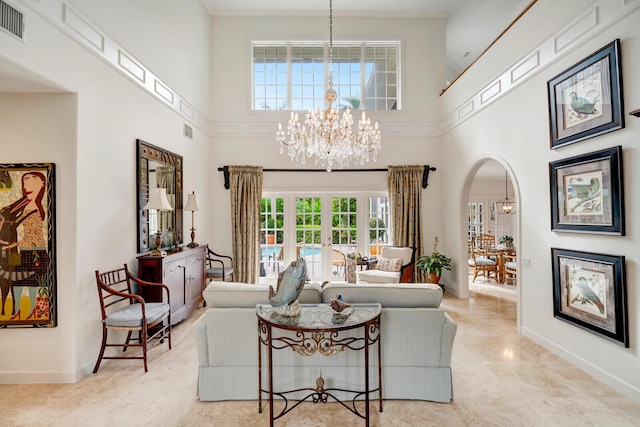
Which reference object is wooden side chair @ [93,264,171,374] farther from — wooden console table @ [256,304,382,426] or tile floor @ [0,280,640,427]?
wooden console table @ [256,304,382,426]

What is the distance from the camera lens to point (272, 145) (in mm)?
6355

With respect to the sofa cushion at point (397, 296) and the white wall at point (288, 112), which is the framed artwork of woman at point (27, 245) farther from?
the white wall at point (288, 112)

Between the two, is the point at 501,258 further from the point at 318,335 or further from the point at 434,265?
the point at 318,335

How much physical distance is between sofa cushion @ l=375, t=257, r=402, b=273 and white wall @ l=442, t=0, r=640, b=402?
1986 millimetres

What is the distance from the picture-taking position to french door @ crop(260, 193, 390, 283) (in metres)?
6.49

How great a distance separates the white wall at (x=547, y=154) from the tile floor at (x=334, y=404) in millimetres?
271

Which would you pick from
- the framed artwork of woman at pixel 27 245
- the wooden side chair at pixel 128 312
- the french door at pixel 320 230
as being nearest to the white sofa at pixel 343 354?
the wooden side chair at pixel 128 312

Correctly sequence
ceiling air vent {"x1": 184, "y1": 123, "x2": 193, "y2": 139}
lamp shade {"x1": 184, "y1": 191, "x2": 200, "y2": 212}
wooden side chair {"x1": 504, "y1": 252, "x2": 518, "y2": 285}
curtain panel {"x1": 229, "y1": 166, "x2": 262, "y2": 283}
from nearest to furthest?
lamp shade {"x1": 184, "y1": 191, "x2": 200, "y2": 212}
ceiling air vent {"x1": 184, "y1": 123, "x2": 193, "y2": 139}
curtain panel {"x1": 229, "y1": 166, "x2": 262, "y2": 283}
wooden side chair {"x1": 504, "y1": 252, "x2": 518, "y2": 285}

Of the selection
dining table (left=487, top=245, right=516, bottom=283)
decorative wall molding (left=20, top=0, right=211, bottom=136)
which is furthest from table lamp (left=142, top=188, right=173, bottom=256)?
dining table (left=487, top=245, right=516, bottom=283)

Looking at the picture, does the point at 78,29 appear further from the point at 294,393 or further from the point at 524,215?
the point at 524,215

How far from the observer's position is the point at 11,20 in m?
2.28

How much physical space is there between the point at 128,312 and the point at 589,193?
4.66 meters

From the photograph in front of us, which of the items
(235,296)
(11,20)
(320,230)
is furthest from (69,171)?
(320,230)

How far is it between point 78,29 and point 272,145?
3730 mm
